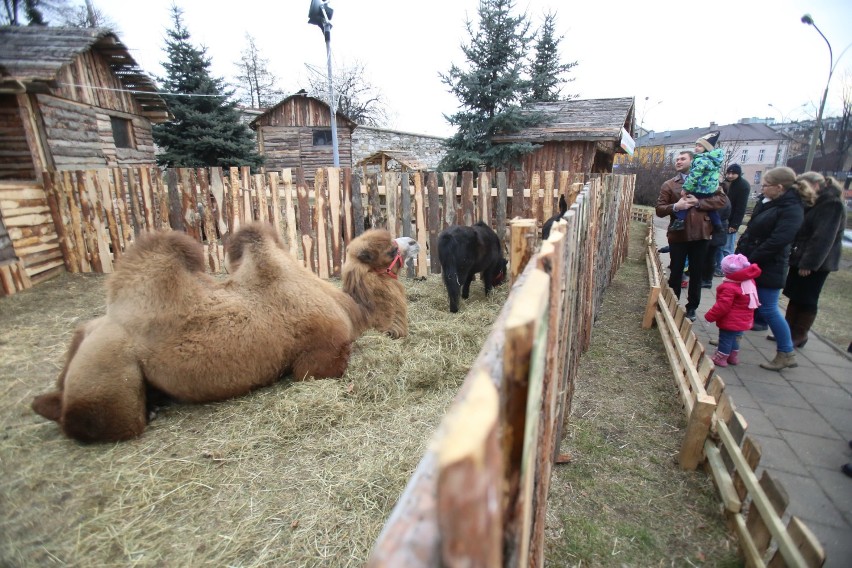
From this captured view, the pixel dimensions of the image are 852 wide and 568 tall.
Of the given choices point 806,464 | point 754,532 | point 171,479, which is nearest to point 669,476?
point 754,532

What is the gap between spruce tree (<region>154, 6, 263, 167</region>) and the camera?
16219 mm

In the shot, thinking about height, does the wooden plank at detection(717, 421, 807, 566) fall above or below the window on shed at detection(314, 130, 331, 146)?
below

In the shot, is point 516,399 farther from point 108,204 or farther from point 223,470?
point 108,204

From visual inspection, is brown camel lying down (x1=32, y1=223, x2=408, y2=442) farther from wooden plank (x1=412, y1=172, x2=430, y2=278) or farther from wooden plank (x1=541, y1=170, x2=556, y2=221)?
wooden plank (x1=541, y1=170, x2=556, y2=221)

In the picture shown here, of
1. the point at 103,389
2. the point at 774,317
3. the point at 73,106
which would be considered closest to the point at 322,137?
the point at 73,106

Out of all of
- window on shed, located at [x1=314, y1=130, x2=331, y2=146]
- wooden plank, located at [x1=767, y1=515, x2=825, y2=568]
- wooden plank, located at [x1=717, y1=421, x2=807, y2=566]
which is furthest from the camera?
window on shed, located at [x1=314, y1=130, x2=331, y2=146]

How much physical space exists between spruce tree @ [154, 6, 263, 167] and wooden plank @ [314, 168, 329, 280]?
12504 mm

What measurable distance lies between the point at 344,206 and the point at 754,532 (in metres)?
6.62

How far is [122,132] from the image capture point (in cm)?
1121

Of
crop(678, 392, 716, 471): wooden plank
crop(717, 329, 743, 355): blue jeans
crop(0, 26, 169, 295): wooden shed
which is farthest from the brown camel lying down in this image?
crop(717, 329, 743, 355): blue jeans

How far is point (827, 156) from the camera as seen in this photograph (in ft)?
98.2

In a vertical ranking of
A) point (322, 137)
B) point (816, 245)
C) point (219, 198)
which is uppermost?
point (322, 137)

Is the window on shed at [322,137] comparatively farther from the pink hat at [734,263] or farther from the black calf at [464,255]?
the pink hat at [734,263]

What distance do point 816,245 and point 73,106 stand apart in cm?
1335
